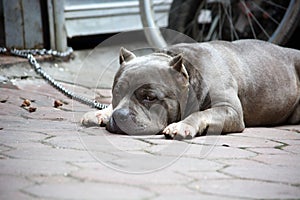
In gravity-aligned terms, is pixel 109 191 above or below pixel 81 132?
above

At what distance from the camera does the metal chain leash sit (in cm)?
409

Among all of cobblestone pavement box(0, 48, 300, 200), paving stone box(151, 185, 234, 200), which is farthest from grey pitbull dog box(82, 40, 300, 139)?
paving stone box(151, 185, 234, 200)

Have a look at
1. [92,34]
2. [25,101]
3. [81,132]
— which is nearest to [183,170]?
Result: [81,132]

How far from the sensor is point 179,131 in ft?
9.76

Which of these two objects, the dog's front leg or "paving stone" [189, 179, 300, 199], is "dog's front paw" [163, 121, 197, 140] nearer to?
the dog's front leg

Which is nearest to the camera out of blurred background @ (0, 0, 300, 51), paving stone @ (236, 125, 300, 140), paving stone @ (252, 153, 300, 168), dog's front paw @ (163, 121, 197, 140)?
paving stone @ (252, 153, 300, 168)

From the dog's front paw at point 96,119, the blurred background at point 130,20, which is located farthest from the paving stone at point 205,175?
the blurred background at point 130,20

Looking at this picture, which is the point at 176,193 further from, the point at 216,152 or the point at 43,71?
the point at 43,71

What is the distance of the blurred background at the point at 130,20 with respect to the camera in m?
5.22

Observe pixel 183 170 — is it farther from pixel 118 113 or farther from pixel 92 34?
pixel 92 34

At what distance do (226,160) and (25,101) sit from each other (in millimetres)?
1702

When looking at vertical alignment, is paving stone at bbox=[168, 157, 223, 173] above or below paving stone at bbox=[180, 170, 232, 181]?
below

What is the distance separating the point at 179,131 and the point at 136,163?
1.92ft

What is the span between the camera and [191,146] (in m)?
2.86
